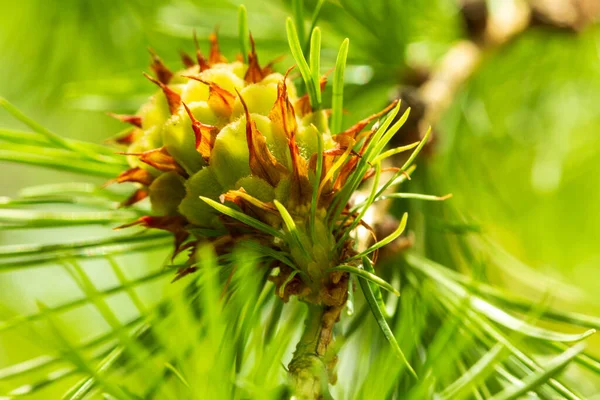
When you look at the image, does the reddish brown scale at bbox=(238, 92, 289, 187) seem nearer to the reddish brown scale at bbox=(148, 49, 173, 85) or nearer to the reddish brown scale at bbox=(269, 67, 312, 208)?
the reddish brown scale at bbox=(269, 67, 312, 208)

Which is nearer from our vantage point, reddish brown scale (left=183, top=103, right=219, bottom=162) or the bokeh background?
reddish brown scale (left=183, top=103, right=219, bottom=162)

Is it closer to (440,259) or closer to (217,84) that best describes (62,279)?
(440,259)

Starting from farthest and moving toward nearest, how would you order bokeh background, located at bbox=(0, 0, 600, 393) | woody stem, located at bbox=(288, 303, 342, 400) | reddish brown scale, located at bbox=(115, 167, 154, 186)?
bokeh background, located at bbox=(0, 0, 600, 393)
reddish brown scale, located at bbox=(115, 167, 154, 186)
woody stem, located at bbox=(288, 303, 342, 400)

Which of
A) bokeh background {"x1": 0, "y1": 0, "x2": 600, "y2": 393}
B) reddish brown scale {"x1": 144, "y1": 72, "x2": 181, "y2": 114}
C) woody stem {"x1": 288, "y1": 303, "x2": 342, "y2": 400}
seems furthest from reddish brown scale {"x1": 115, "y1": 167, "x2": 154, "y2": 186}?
bokeh background {"x1": 0, "y1": 0, "x2": 600, "y2": 393}

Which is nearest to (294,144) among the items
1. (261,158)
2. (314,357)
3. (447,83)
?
(261,158)

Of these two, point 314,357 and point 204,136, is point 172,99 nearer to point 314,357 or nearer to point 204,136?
point 204,136

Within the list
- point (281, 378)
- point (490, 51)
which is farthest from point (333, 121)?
point (490, 51)

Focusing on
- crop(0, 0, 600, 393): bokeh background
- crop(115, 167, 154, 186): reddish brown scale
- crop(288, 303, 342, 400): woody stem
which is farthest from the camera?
crop(0, 0, 600, 393): bokeh background

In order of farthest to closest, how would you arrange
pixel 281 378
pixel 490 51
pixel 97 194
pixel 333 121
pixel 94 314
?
pixel 94 314
pixel 490 51
pixel 97 194
pixel 333 121
pixel 281 378
